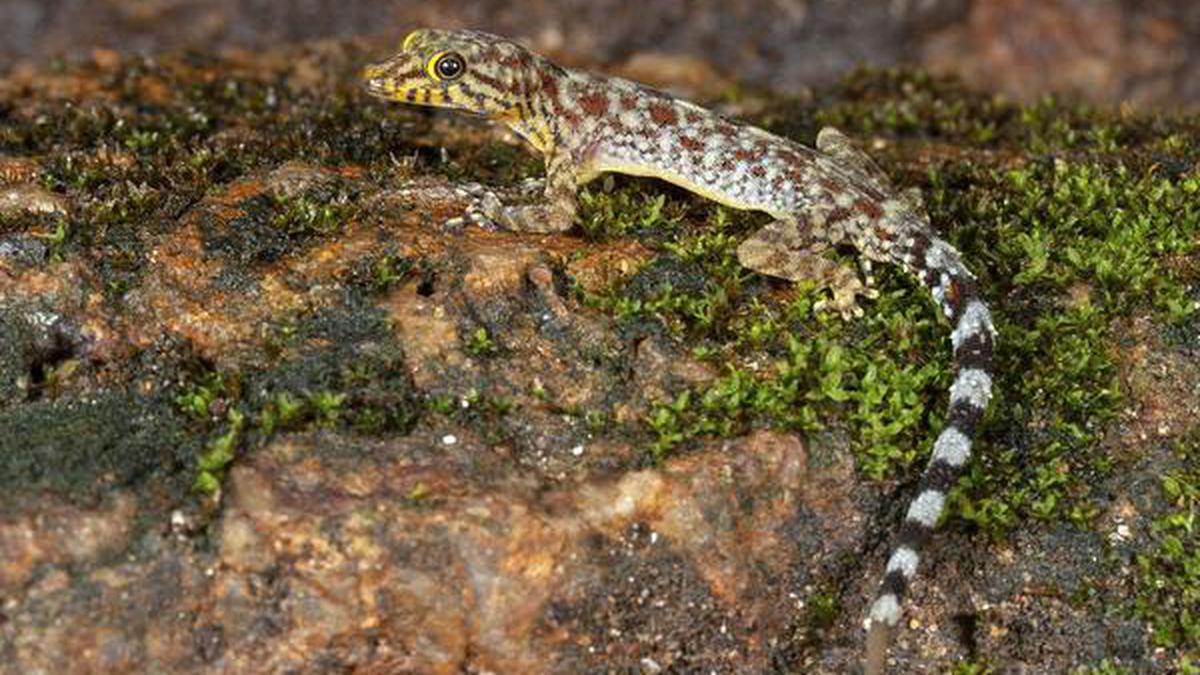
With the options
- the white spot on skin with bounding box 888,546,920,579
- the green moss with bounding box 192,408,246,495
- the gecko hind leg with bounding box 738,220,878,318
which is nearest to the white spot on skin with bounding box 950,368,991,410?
the gecko hind leg with bounding box 738,220,878,318

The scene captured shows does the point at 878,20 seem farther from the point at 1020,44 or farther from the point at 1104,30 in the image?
the point at 1104,30

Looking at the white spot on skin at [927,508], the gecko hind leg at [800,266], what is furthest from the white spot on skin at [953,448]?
the gecko hind leg at [800,266]

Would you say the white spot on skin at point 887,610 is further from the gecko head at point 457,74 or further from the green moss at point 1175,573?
the gecko head at point 457,74

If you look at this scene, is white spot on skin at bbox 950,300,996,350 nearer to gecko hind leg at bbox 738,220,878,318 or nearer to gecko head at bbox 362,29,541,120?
gecko hind leg at bbox 738,220,878,318

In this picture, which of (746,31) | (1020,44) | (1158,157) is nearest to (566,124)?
(1158,157)

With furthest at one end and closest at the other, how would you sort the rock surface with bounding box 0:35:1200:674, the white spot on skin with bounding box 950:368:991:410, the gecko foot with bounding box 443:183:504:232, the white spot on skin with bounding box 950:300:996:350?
the gecko foot with bounding box 443:183:504:232, the white spot on skin with bounding box 950:300:996:350, the white spot on skin with bounding box 950:368:991:410, the rock surface with bounding box 0:35:1200:674

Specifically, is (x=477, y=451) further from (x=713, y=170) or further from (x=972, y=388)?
(x=713, y=170)
